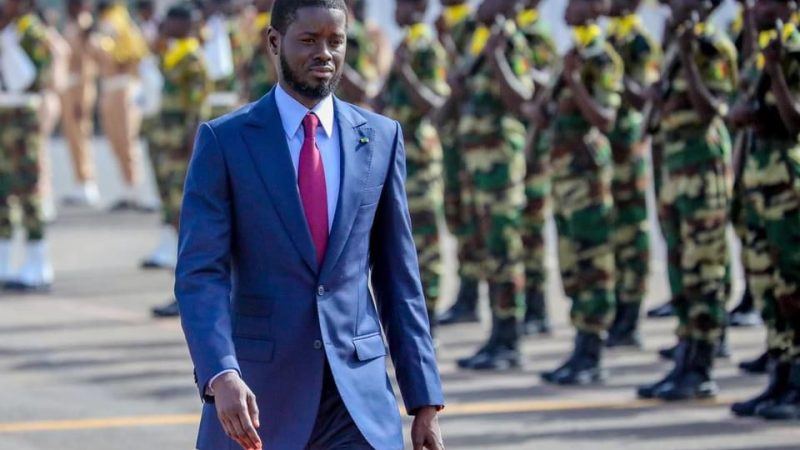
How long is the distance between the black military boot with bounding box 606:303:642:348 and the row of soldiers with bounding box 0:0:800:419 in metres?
0.01

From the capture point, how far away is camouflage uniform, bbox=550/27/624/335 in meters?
10.2

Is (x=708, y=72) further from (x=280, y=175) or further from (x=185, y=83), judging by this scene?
(x=185, y=83)

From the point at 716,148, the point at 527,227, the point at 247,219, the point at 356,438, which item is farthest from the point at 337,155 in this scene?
the point at 527,227

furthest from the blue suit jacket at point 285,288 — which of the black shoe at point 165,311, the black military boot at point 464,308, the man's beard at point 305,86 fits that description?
the black shoe at point 165,311

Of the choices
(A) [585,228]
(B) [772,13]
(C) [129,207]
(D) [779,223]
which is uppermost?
(B) [772,13]

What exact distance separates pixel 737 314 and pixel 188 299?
26.8 feet

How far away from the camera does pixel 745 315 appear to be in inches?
493

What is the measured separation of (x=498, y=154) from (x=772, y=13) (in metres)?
2.93

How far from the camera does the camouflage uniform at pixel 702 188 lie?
31.2 ft

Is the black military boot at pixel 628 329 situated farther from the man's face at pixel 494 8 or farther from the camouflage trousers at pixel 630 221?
the man's face at pixel 494 8

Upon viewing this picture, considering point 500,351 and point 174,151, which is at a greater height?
point 174,151

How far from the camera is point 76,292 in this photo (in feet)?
50.3

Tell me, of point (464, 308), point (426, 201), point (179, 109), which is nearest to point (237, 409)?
point (426, 201)

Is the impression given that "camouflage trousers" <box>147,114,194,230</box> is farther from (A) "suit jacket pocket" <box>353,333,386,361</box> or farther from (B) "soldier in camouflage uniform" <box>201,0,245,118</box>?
(A) "suit jacket pocket" <box>353,333,386,361</box>
